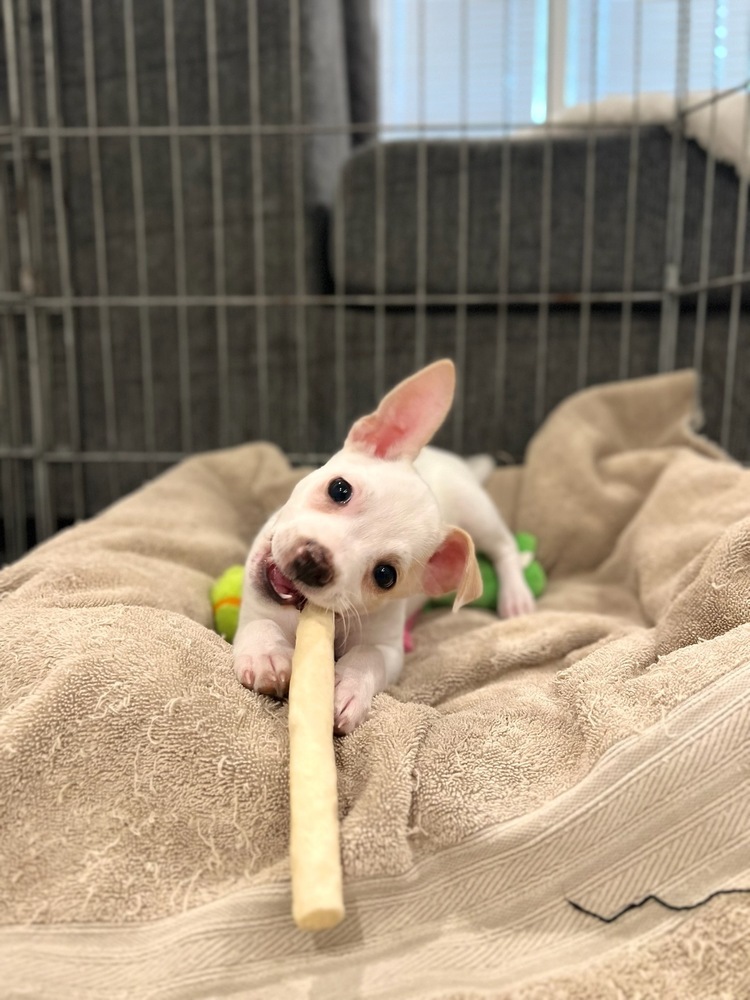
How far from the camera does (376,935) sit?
0.77m

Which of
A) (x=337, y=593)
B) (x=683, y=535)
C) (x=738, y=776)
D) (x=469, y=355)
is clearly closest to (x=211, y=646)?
(x=337, y=593)

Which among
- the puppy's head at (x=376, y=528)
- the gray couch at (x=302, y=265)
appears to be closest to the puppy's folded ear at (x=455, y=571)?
the puppy's head at (x=376, y=528)

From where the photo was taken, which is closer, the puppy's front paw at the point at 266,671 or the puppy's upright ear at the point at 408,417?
the puppy's front paw at the point at 266,671

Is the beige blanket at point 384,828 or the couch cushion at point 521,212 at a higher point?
the couch cushion at point 521,212

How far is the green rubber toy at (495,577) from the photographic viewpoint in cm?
176

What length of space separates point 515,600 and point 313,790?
103 centimetres

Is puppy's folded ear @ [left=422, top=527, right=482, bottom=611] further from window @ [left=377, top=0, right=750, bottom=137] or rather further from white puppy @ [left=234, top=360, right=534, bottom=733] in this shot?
window @ [left=377, top=0, right=750, bottom=137]

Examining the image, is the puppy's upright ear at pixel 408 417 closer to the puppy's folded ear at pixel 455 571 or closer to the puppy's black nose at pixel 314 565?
the puppy's folded ear at pixel 455 571

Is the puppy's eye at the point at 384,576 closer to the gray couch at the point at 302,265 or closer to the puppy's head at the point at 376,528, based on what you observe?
the puppy's head at the point at 376,528

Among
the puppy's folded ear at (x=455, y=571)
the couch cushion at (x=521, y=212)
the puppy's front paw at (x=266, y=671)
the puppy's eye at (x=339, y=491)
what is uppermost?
the couch cushion at (x=521, y=212)

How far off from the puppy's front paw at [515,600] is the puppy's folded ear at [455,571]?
571 millimetres

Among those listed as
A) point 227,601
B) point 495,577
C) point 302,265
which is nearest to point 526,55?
point 302,265

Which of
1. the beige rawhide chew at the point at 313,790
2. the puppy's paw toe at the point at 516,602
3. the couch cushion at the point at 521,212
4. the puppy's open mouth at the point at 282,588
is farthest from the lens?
the couch cushion at the point at 521,212

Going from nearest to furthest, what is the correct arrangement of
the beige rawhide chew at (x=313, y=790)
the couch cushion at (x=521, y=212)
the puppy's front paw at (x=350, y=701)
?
the beige rawhide chew at (x=313, y=790)
the puppy's front paw at (x=350, y=701)
the couch cushion at (x=521, y=212)
